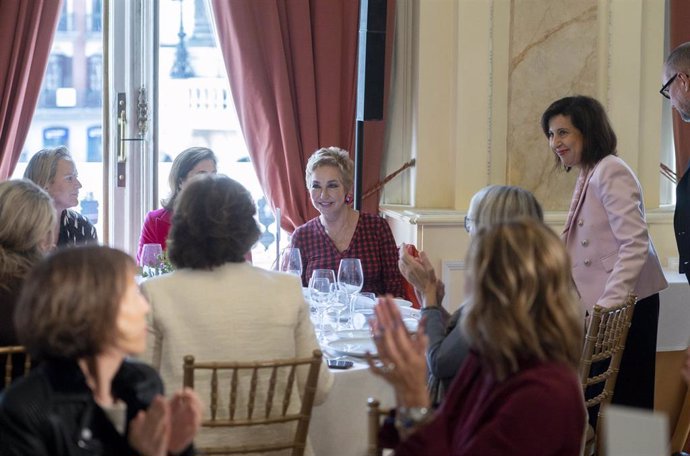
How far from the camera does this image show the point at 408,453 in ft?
5.81

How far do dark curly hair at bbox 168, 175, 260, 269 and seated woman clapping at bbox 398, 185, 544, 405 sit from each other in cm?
54

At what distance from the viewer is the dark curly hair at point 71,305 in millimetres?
1723

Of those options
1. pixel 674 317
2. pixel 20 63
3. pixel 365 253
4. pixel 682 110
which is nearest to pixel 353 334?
pixel 365 253

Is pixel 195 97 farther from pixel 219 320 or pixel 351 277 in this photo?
pixel 219 320

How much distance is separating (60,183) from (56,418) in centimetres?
258

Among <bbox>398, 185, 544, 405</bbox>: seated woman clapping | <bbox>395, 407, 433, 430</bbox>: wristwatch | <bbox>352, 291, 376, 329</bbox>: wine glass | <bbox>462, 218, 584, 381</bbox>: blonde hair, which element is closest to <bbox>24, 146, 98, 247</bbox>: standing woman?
<bbox>352, 291, 376, 329</bbox>: wine glass

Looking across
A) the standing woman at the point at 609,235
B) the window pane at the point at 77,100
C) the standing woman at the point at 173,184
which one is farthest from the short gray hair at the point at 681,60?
the window pane at the point at 77,100

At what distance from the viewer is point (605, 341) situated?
3014 millimetres

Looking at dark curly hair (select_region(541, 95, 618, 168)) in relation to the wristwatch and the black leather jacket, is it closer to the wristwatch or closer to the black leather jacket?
the wristwatch

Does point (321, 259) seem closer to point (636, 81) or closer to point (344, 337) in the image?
point (344, 337)

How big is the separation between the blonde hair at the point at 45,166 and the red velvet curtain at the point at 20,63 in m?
0.74

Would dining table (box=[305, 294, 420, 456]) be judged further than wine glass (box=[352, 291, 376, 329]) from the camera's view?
No

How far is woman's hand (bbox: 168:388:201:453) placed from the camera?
1.73 m

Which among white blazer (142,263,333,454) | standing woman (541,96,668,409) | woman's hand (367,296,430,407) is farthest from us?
standing woman (541,96,668,409)
